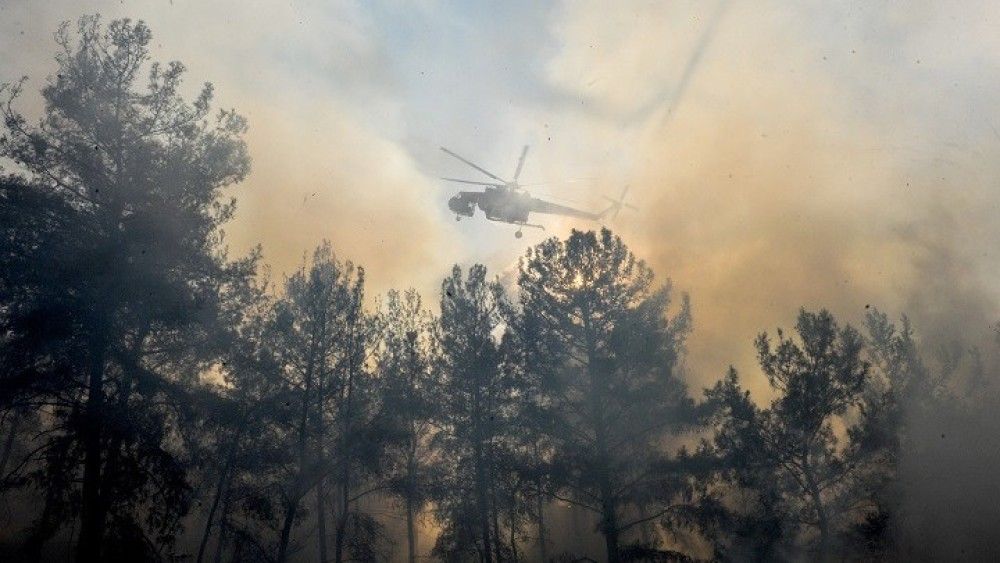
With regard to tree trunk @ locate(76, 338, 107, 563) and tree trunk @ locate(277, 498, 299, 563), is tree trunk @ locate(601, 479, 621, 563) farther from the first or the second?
tree trunk @ locate(76, 338, 107, 563)

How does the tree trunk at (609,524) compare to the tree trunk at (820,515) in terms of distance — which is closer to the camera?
the tree trunk at (609,524)

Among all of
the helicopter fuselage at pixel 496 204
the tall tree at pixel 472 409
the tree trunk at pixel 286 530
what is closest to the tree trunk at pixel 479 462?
the tall tree at pixel 472 409

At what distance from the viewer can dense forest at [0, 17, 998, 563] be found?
34.2 feet

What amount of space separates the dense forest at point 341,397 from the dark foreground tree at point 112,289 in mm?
50

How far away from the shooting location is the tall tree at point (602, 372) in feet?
53.0

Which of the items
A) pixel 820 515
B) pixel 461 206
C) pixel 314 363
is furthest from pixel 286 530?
pixel 461 206

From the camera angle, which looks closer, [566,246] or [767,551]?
[767,551]

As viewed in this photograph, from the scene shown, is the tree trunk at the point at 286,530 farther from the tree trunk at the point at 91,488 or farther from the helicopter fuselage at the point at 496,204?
the helicopter fuselage at the point at 496,204

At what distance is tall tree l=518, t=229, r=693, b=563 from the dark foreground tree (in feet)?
30.9

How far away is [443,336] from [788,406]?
1264 centimetres

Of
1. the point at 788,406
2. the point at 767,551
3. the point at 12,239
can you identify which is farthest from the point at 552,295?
the point at 12,239

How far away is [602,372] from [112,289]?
500 inches

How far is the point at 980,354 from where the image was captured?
35.5m

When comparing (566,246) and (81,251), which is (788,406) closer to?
(566,246)
